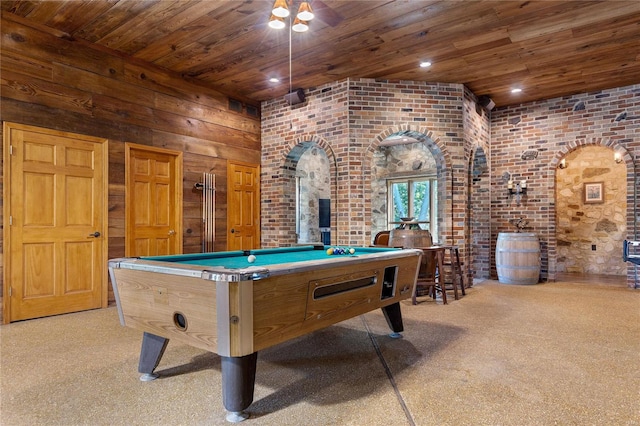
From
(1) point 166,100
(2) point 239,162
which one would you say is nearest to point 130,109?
(1) point 166,100

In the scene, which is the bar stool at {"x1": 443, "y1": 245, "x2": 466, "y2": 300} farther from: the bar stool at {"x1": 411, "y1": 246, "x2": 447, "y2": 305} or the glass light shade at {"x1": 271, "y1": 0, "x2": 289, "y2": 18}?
the glass light shade at {"x1": 271, "y1": 0, "x2": 289, "y2": 18}

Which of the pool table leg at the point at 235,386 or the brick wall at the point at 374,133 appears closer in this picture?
the pool table leg at the point at 235,386

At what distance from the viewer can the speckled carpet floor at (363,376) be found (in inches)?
75.5

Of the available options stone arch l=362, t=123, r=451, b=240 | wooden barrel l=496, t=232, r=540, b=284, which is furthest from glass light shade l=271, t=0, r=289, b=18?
wooden barrel l=496, t=232, r=540, b=284

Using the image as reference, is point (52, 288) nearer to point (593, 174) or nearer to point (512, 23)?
point (512, 23)

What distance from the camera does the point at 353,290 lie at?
2477 mm

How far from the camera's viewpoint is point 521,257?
5.62 meters

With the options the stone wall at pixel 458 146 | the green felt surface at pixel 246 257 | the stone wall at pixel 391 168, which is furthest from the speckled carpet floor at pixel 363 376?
the stone wall at pixel 391 168

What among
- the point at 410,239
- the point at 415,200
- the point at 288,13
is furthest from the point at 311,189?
the point at 288,13

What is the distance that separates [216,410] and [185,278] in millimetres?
698

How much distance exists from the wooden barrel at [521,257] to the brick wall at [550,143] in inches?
23.1

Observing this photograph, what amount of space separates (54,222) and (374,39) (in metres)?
3.81

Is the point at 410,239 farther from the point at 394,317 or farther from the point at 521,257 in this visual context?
the point at 521,257

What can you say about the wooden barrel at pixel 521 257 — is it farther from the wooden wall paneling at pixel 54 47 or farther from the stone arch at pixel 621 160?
the wooden wall paneling at pixel 54 47
